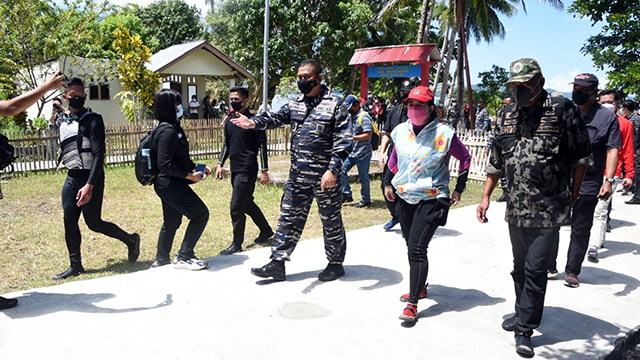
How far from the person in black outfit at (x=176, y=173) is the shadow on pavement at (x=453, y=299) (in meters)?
2.16

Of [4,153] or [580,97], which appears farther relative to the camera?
[580,97]

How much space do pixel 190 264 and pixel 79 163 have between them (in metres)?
1.45

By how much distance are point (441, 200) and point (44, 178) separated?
10810 millimetres

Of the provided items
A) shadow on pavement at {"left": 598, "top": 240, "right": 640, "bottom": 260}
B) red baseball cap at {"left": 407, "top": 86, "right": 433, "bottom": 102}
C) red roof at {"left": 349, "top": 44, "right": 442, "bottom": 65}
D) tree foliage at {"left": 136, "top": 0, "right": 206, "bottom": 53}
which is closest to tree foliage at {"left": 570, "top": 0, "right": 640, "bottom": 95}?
red roof at {"left": 349, "top": 44, "right": 442, "bottom": 65}

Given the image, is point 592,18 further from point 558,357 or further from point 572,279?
point 558,357

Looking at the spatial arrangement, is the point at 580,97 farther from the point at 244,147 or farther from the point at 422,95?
the point at 244,147

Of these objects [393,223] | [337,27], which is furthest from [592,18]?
[393,223]

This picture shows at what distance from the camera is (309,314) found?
4.09 metres

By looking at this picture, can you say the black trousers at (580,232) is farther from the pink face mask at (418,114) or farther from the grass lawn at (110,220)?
the grass lawn at (110,220)

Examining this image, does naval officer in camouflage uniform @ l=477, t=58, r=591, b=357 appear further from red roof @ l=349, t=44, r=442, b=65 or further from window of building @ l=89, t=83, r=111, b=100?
window of building @ l=89, t=83, r=111, b=100

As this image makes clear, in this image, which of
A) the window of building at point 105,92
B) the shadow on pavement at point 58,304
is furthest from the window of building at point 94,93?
the shadow on pavement at point 58,304

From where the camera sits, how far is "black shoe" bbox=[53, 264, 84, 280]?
523 cm

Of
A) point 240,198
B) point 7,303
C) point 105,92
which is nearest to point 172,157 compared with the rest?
point 240,198

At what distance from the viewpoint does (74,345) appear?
342cm
